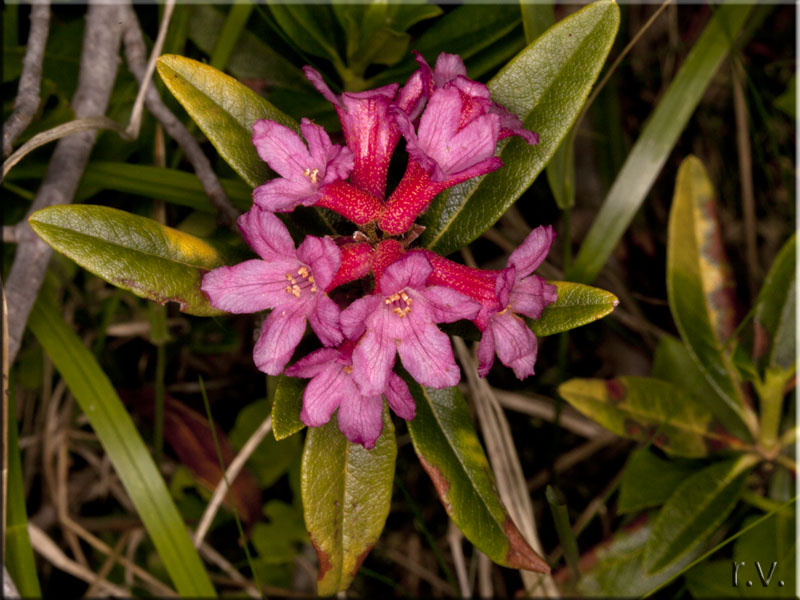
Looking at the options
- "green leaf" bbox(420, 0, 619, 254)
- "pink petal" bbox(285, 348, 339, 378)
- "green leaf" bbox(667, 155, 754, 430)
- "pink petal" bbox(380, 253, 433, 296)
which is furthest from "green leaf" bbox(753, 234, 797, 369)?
"pink petal" bbox(285, 348, 339, 378)

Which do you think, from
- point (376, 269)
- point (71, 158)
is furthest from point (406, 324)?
point (71, 158)

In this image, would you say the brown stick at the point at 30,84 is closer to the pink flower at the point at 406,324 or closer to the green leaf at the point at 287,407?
the green leaf at the point at 287,407

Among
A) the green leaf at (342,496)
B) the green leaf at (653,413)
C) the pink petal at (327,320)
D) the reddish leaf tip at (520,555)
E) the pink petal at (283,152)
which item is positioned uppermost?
the pink petal at (283,152)

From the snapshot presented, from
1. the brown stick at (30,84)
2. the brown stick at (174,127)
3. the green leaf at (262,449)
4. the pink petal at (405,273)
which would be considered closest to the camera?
the pink petal at (405,273)

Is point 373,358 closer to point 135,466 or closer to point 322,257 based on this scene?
point 322,257

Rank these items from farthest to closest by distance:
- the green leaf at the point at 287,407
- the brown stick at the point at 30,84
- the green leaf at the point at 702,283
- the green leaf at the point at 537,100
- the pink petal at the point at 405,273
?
the green leaf at the point at 702,283
the brown stick at the point at 30,84
the green leaf at the point at 537,100
the green leaf at the point at 287,407
the pink petal at the point at 405,273

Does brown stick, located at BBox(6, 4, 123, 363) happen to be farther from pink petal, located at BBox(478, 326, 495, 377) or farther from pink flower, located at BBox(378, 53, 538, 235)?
pink petal, located at BBox(478, 326, 495, 377)

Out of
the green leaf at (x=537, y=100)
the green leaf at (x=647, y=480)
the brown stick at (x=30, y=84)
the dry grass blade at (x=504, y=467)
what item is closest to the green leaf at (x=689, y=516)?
the green leaf at (x=647, y=480)
